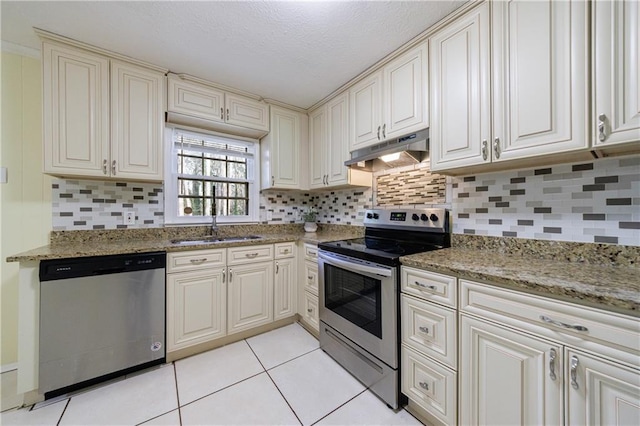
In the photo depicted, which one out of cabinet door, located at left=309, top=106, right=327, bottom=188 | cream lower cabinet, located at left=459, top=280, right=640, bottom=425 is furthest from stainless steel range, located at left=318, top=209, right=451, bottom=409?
cabinet door, located at left=309, top=106, right=327, bottom=188

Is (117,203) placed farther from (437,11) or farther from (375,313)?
(437,11)

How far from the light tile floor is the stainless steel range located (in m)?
0.14

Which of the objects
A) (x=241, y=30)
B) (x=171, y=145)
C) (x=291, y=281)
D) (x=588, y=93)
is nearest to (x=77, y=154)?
(x=171, y=145)

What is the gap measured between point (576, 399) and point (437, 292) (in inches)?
21.9

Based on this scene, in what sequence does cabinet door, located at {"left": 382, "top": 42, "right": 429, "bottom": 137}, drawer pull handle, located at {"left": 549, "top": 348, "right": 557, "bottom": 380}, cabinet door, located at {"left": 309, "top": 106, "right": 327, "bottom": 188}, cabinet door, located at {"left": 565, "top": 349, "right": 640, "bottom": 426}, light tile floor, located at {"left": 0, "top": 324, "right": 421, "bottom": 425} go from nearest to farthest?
cabinet door, located at {"left": 565, "top": 349, "right": 640, "bottom": 426} < drawer pull handle, located at {"left": 549, "top": 348, "right": 557, "bottom": 380} < light tile floor, located at {"left": 0, "top": 324, "right": 421, "bottom": 425} < cabinet door, located at {"left": 382, "top": 42, "right": 429, "bottom": 137} < cabinet door, located at {"left": 309, "top": 106, "right": 327, "bottom": 188}

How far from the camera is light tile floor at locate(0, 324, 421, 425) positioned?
1.37 m

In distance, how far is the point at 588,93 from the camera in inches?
41.1

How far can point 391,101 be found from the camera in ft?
6.21

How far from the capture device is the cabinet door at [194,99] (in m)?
2.12

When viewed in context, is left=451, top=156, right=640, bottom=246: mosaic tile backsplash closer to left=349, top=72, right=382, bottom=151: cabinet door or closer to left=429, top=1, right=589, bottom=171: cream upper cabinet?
left=429, top=1, right=589, bottom=171: cream upper cabinet

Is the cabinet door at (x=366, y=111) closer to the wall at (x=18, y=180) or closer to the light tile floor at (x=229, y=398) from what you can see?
the light tile floor at (x=229, y=398)

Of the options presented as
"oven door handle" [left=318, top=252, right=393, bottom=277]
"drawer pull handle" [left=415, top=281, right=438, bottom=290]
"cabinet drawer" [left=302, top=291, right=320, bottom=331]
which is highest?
"oven door handle" [left=318, top=252, right=393, bottom=277]

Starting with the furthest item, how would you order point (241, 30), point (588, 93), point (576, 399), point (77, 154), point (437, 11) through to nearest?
point (77, 154)
point (241, 30)
point (437, 11)
point (588, 93)
point (576, 399)

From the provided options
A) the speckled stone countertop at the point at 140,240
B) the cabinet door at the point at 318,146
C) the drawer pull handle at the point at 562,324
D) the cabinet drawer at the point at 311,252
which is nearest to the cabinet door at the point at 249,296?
the speckled stone countertop at the point at 140,240
